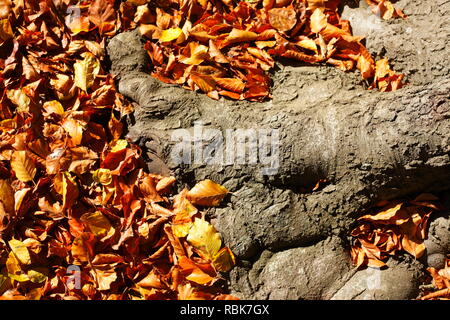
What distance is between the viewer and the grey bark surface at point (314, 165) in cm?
220

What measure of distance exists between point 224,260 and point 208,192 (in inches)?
13.0

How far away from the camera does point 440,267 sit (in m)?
2.28

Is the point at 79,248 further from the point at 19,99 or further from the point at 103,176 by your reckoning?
the point at 19,99

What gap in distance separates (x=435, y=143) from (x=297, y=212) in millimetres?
688

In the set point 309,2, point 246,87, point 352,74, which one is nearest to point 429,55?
point 352,74

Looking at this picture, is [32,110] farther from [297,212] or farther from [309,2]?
[309,2]

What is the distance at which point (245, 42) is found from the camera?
8.71 feet

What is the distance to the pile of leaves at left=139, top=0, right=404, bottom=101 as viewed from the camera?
2.52 m

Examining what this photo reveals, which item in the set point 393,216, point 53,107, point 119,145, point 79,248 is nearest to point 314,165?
point 393,216

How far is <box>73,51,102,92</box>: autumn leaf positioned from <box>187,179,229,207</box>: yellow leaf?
0.78 meters

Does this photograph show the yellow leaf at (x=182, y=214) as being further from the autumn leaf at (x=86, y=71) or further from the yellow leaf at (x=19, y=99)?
the yellow leaf at (x=19, y=99)

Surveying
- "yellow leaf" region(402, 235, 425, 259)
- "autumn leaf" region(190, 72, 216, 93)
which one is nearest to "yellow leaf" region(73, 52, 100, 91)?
"autumn leaf" region(190, 72, 216, 93)

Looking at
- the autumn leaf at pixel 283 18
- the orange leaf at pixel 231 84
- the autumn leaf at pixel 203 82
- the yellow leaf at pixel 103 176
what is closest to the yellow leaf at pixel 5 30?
the yellow leaf at pixel 103 176

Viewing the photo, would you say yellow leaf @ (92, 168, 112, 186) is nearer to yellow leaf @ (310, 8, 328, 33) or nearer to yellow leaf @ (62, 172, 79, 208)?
yellow leaf @ (62, 172, 79, 208)
